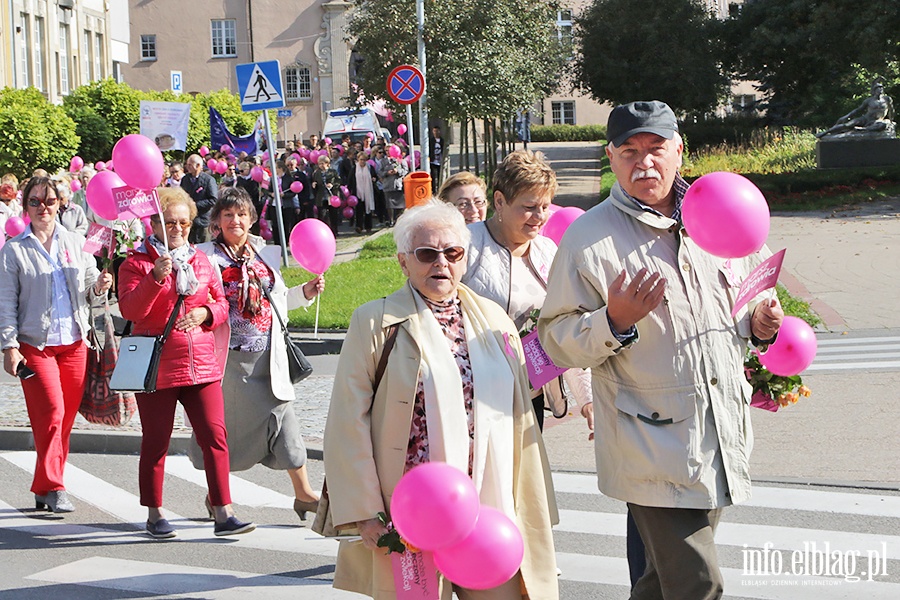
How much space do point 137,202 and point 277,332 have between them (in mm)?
1094

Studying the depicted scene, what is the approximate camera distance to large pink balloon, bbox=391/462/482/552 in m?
3.55

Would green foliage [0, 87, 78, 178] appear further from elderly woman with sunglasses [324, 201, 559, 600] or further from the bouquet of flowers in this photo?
the bouquet of flowers

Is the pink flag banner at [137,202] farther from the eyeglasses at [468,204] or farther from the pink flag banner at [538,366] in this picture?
the pink flag banner at [538,366]

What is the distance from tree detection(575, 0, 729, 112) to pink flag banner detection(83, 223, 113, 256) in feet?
118

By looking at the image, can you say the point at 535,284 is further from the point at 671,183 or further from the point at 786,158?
the point at 786,158

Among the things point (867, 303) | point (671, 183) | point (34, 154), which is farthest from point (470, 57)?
point (671, 183)

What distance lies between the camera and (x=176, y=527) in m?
7.30

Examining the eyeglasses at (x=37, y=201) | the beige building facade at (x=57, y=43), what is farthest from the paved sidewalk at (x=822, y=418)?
the beige building facade at (x=57, y=43)

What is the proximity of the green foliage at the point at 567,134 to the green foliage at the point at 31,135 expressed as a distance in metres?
39.3

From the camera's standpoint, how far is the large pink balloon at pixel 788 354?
14.4 ft

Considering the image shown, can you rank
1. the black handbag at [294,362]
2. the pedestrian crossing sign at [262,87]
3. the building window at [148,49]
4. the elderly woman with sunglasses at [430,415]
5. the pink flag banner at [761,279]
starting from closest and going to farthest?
the pink flag banner at [761,279] < the elderly woman with sunglasses at [430,415] < the black handbag at [294,362] < the pedestrian crossing sign at [262,87] < the building window at [148,49]

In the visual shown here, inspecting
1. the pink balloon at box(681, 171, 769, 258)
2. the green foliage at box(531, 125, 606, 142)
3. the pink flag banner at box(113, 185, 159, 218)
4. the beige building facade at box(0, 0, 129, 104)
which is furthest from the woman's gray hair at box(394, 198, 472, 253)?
A: the green foliage at box(531, 125, 606, 142)

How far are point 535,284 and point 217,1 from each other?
67.2 m

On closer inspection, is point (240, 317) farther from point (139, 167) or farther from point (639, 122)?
point (639, 122)
